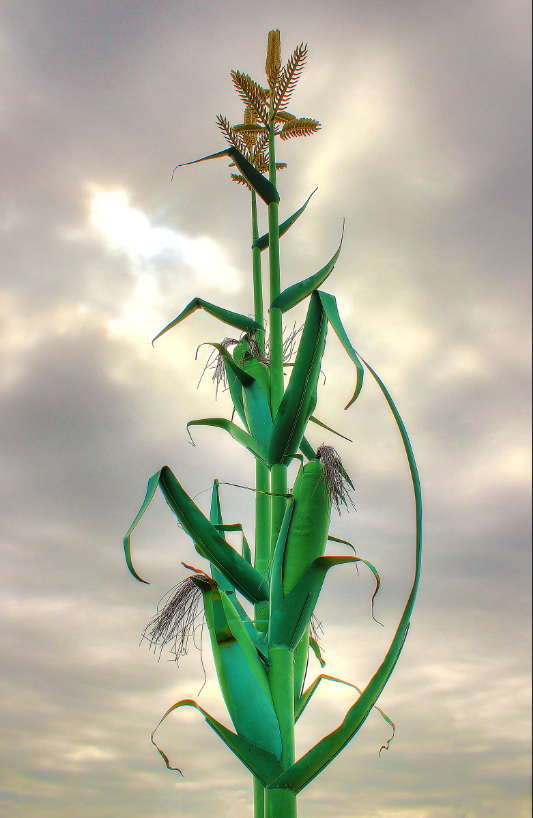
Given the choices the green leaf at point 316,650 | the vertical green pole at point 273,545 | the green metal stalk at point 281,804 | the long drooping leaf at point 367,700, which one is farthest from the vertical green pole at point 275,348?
the green metal stalk at point 281,804

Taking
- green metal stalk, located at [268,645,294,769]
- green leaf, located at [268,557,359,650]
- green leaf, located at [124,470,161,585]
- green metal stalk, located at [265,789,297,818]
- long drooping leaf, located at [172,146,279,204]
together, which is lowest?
green metal stalk, located at [265,789,297,818]

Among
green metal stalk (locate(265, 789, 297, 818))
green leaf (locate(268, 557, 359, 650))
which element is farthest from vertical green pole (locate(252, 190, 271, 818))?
green metal stalk (locate(265, 789, 297, 818))

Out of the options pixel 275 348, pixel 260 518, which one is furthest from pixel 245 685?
pixel 275 348

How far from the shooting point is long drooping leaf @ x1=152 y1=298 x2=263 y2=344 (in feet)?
10.5

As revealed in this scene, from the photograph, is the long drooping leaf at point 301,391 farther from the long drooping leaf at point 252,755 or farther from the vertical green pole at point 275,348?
the long drooping leaf at point 252,755

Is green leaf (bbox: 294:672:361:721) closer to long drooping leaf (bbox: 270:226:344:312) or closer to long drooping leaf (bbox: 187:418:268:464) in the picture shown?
long drooping leaf (bbox: 187:418:268:464)

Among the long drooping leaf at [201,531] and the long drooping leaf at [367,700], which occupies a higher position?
the long drooping leaf at [201,531]

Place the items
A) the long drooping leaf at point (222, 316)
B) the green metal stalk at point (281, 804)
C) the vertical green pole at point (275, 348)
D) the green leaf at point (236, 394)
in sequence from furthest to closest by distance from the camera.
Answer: the long drooping leaf at point (222, 316)
the green leaf at point (236, 394)
the vertical green pole at point (275, 348)
the green metal stalk at point (281, 804)

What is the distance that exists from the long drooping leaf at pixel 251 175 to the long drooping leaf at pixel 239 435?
1.24 metres

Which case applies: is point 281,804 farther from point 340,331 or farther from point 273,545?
point 340,331

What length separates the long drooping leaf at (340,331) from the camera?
6.99 feet

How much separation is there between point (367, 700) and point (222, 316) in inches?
78.1

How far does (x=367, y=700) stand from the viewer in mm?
2199

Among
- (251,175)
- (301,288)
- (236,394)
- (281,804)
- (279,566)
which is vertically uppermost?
(251,175)
